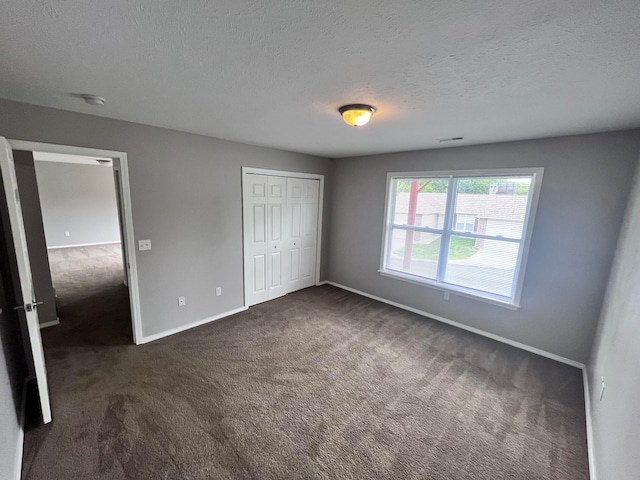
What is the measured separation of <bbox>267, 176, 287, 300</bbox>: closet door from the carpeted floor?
0.97 m

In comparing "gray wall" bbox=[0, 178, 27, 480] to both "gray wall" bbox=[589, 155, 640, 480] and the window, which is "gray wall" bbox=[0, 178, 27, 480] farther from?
the window

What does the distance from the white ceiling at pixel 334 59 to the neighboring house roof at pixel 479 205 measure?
0.94 meters

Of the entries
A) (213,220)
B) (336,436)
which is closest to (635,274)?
(336,436)

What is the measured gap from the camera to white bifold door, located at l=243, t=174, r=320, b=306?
12.3 ft

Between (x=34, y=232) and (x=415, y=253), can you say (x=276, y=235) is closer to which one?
(x=415, y=253)

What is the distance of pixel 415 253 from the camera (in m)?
3.91

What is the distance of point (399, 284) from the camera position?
13.2 feet

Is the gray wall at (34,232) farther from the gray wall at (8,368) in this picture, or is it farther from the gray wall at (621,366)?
the gray wall at (621,366)

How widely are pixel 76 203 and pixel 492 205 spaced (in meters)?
10.3

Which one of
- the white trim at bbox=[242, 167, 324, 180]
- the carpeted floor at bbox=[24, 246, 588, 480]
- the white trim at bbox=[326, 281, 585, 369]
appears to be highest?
the white trim at bbox=[242, 167, 324, 180]

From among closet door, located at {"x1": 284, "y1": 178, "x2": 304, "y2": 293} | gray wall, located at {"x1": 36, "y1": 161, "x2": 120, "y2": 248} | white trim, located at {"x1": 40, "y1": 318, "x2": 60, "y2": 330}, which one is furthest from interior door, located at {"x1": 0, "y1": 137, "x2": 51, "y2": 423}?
gray wall, located at {"x1": 36, "y1": 161, "x2": 120, "y2": 248}

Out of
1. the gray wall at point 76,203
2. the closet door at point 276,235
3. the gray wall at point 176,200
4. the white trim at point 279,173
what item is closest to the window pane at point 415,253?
the white trim at point 279,173

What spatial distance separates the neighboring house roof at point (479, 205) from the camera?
9.70ft

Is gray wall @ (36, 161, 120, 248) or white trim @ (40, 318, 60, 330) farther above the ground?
gray wall @ (36, 161, 120, 248)
